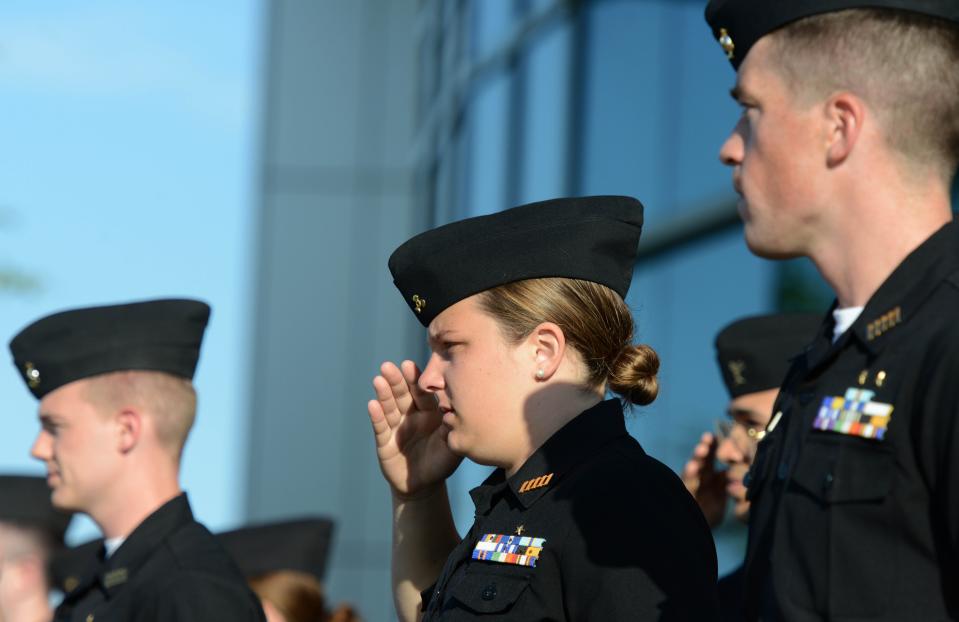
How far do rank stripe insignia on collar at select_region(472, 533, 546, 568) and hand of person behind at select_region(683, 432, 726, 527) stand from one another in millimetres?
1204

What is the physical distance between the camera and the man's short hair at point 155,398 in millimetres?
3654

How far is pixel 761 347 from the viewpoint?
362 cm

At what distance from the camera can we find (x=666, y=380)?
659 centimetres

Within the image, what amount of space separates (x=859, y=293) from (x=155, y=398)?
7.50ft

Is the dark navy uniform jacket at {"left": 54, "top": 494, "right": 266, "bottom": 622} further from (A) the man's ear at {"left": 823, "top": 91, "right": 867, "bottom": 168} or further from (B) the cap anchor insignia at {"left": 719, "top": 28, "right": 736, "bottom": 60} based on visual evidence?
(A) the man's ear at {"left": 823, "top": 91, "right": 867, "bottom": 168}

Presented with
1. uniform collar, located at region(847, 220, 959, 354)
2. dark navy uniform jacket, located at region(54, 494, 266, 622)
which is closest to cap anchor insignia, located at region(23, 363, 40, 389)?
dark navy uniform jacket, located at region(54, 494, 266, 622)

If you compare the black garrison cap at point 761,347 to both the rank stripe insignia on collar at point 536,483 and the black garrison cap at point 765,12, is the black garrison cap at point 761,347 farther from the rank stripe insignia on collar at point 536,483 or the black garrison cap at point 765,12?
the black garrison cap at point 765,12

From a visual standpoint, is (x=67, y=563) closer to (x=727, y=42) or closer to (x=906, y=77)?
(x=727, y=42)

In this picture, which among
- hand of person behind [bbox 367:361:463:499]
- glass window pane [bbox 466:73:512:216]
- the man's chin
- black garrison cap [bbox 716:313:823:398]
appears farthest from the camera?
glass window pane [bbox 466:73:512:216]

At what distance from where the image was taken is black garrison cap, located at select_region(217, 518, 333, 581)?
189 inches

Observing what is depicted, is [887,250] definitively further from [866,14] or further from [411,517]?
[411,517]

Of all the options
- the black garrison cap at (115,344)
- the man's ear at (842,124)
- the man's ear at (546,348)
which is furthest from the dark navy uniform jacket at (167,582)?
the man's ear at (842,124)

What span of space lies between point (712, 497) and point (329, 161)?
40.5ft

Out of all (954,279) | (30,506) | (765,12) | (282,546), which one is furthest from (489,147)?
(954,279)
